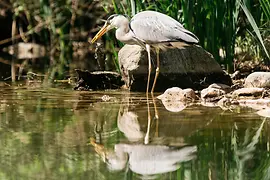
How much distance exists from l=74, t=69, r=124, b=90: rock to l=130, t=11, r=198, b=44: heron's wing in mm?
754

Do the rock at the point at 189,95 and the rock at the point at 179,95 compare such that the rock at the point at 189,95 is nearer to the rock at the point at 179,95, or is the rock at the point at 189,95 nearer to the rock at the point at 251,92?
the rock at the point at 179,95

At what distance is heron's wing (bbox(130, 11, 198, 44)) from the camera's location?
18.6 feet

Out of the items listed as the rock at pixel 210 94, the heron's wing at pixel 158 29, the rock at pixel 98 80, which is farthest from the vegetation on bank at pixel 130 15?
the rock at pixel 210 94

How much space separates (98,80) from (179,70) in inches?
34.7

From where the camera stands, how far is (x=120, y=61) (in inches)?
257

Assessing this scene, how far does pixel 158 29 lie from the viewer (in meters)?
5.88

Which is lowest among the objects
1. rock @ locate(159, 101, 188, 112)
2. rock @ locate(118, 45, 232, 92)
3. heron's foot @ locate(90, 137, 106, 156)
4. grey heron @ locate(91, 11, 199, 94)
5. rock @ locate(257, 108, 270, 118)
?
heron's foot @ locate(90, 137, 106, 156)

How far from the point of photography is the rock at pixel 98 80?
6484mm

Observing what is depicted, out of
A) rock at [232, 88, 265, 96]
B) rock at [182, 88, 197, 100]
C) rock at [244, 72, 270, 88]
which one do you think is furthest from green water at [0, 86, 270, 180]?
rock at [244, 72, 270, 88]

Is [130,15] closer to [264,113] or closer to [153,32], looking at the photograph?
[153,32]

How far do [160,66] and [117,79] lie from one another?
2.03 feet

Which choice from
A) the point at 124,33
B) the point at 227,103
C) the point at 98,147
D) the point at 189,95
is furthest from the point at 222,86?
the point at 98,147

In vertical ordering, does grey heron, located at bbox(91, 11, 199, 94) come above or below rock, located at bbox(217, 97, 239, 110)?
above

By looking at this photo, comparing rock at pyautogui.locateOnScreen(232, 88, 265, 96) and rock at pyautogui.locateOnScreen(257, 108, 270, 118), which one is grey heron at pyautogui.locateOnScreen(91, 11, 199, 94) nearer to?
rock at pyautogui.locateOnScreen(232, 88, 265, 96)
